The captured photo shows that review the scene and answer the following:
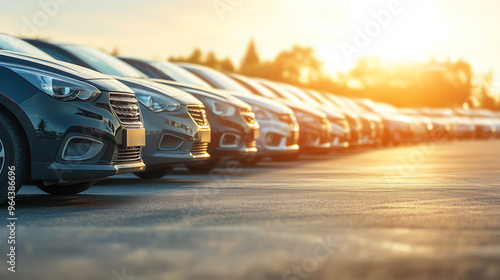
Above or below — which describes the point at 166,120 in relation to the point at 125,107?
below

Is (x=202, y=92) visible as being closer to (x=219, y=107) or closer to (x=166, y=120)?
(x=219, y=107)

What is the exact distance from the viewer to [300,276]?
4387 millimetres

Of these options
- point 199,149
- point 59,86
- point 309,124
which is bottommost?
point 199,149

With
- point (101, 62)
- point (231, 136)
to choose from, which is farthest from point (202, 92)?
point (101, 62)

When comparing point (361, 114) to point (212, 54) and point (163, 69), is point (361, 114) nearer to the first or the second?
point (163, 69)

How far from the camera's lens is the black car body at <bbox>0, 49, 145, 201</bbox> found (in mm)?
7043

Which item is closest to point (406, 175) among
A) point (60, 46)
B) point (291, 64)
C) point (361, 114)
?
point (60, 46)

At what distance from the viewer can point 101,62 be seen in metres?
10.9

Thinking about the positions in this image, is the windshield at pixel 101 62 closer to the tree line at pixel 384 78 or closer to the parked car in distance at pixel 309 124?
the parked car in distance at pixel 309 124

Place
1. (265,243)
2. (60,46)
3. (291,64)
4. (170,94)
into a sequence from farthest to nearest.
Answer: (291,64) < (60,46) < (170,94) < (265,243)

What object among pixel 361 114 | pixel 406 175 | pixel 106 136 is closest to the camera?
pixel 106 136

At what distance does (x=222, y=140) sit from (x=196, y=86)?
997mm

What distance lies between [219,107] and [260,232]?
608 centimetres

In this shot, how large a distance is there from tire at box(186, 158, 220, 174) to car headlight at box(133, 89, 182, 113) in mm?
1792
